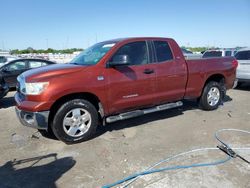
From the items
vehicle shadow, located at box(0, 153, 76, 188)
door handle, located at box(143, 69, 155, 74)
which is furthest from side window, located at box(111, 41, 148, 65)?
vehicle shadow, located at box(0, 153, 76, 188)

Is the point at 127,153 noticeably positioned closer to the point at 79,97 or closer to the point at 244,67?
the point at 79,97

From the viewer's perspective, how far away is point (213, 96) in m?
5.98

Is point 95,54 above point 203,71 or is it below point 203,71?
above

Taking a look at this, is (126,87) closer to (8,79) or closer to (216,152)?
(216,152)

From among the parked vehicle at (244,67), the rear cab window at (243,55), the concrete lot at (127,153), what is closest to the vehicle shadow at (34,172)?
the concrete lot at (127,153)

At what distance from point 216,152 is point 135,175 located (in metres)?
1.55

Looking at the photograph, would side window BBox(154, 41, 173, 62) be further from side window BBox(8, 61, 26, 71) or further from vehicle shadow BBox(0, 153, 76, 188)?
side window BBox(8, 61, 26, 71)

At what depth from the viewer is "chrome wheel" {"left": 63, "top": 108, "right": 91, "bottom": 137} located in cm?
396

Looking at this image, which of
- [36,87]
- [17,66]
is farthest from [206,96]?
[17,66]

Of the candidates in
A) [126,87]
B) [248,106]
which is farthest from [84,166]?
[248,106]

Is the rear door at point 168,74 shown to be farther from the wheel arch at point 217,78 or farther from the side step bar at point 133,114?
the wheel arch at point 217,78

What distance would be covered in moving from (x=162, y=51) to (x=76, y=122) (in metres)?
2.53

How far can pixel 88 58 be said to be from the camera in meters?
4.69

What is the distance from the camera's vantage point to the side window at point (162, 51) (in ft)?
16.0
